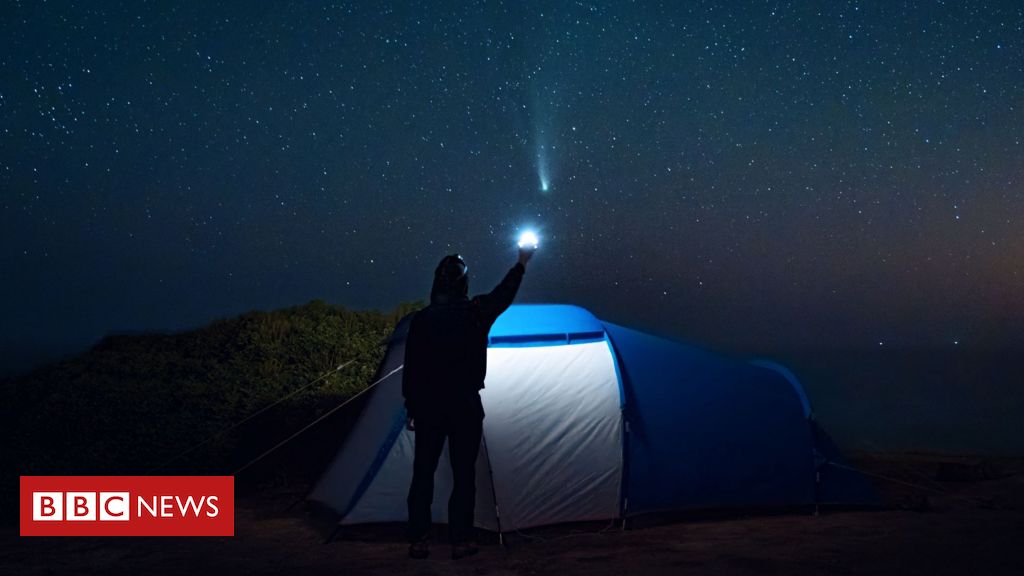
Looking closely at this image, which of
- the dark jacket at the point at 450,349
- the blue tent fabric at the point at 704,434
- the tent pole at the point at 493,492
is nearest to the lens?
the dark jacket at the point at 450,349

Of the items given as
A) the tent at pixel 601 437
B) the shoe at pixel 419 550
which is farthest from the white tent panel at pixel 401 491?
the shoe at pixel 419 550

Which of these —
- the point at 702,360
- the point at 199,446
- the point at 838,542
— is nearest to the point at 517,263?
the point at 702,360

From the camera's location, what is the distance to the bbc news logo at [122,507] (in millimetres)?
8867

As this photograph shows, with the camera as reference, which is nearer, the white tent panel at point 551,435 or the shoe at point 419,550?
the shoe at point 419,550

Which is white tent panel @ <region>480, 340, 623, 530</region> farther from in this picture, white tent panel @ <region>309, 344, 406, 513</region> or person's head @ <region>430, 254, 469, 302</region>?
person's head @ <region>430, 254, 469, 302</region>

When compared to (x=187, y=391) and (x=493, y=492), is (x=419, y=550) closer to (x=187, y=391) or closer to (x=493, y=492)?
(x=493, y=492)

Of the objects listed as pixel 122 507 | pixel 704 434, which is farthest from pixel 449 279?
pixel 122 507

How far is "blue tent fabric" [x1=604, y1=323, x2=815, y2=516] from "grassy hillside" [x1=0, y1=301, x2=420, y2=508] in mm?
5534

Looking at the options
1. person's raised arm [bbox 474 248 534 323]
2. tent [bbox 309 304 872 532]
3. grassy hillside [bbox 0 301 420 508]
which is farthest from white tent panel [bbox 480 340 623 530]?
grassy hillside [bbox 0 301 420 508]

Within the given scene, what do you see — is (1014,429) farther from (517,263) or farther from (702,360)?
(517,263)

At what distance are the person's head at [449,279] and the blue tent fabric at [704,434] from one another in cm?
247

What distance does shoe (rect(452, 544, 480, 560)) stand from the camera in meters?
7.28

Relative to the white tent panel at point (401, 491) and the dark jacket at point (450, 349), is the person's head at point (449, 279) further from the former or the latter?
the white tent panel at point (401, 491)

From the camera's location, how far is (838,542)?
761 cm
